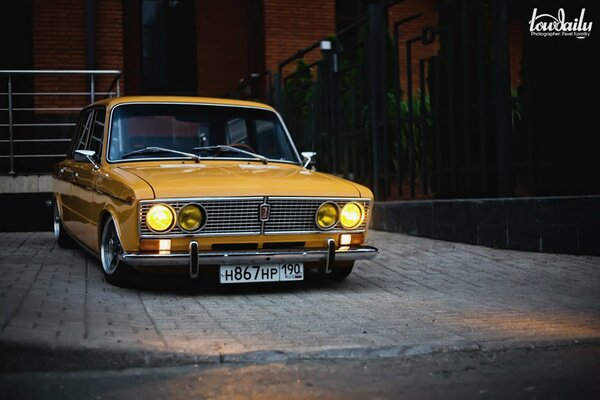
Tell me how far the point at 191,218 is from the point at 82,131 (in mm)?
3259

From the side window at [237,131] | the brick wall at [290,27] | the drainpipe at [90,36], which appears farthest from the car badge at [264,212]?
the brick wall at [290,27]

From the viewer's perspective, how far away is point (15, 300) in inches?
233

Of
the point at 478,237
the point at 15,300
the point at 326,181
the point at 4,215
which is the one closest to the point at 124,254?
the point at 15,300

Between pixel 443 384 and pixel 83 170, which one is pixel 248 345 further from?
pixel 83 170

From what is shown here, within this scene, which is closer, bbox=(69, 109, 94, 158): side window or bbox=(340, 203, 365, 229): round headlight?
bbox=(340, 203, 365, 229): round headlight

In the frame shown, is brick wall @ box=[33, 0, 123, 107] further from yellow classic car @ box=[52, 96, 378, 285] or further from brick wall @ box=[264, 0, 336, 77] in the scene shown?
yellow classic car @ box=[52, 96, 378, 285]

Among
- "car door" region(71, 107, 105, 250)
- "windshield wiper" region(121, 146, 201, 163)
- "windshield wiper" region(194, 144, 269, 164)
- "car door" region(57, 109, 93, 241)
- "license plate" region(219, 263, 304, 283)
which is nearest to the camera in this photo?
"license plate" region(219, 263, 304, 283)

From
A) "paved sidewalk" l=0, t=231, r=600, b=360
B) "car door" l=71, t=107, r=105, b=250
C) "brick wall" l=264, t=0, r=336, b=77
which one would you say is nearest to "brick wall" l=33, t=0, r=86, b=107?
"brick wall" l=264, t=0, r=336, b=77

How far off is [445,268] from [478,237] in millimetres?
1467

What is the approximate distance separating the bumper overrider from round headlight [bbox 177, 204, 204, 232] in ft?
0.50

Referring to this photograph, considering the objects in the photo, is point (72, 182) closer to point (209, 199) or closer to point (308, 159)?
point (308, 159)

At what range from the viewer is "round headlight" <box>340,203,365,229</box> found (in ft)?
23.5

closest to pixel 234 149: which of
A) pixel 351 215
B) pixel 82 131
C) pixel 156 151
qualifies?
pixel 156 151

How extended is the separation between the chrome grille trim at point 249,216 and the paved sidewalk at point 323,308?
0.51 meters
